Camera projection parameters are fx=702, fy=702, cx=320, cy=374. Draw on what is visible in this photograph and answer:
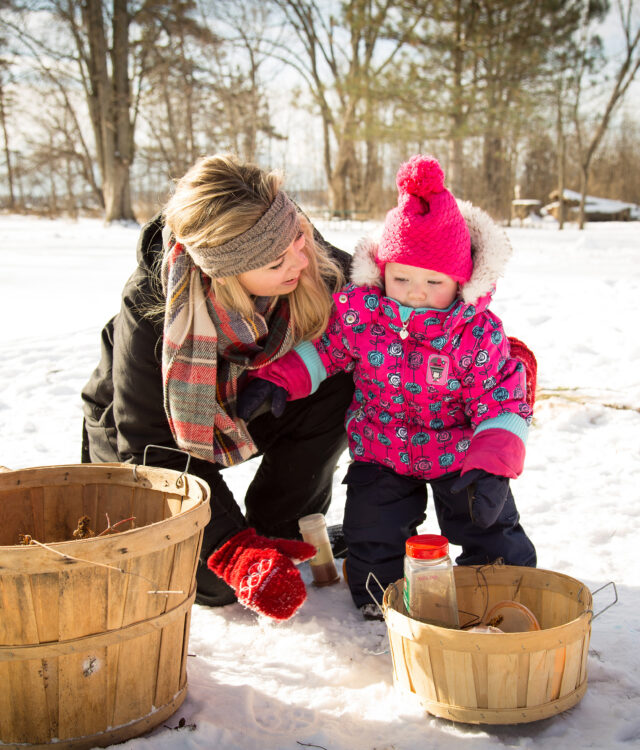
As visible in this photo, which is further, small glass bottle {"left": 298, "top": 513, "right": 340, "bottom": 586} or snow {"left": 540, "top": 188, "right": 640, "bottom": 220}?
snow {"left": 540, "top": 188, "right": 640, "bottom": 220}

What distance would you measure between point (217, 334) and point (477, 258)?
69cm

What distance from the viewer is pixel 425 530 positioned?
7.36 ft

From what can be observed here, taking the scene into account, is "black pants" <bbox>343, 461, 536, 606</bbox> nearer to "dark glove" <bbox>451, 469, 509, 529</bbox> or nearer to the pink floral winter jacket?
the pink floral winter jacket

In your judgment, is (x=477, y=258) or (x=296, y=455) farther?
(x=296, y=455)

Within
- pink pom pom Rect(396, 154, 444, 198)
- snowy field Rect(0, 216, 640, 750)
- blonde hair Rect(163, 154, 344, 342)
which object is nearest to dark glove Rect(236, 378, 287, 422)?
blonde hair Rect(163, 154, 344, 342)

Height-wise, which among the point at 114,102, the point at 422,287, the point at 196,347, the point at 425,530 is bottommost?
the point at 425,530

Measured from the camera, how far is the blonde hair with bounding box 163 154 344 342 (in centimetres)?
167

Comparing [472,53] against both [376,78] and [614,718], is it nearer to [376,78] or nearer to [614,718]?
[376,78]

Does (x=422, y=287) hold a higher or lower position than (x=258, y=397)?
higher

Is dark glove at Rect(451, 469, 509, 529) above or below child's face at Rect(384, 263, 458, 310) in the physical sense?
below

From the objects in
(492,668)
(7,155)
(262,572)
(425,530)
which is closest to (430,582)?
(492,668)

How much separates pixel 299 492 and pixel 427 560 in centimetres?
88

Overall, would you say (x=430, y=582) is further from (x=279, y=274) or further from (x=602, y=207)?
(x=602, y=207)

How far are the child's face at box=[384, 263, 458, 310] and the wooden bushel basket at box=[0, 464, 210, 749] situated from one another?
74 centimetres
